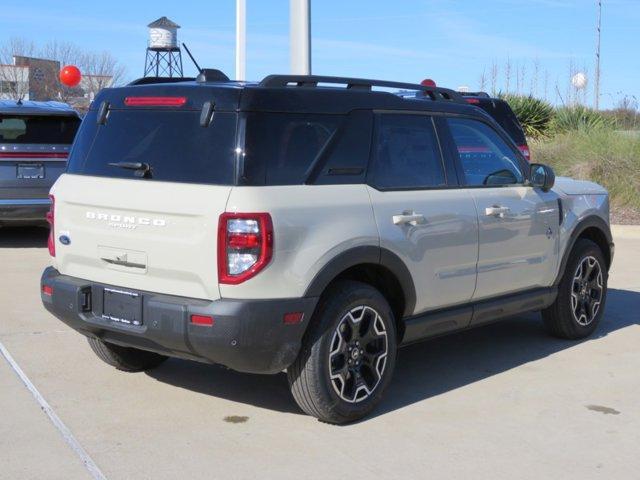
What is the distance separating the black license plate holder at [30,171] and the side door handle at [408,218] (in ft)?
22.5

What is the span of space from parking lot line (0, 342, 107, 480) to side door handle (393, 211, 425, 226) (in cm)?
212

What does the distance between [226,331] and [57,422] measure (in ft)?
4.05

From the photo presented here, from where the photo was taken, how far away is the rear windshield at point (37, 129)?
1092cm

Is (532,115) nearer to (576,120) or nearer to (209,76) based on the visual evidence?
(576,120)

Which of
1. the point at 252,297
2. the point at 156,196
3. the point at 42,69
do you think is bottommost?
the point at 252,297

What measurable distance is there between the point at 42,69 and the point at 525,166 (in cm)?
3773

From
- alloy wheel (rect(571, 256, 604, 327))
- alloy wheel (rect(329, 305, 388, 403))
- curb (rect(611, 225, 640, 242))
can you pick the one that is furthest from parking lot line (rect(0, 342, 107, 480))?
curb (rect(611, 225, 640, 242))

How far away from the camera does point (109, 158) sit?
17.6ft

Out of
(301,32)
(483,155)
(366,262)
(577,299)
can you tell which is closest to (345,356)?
(366,262)

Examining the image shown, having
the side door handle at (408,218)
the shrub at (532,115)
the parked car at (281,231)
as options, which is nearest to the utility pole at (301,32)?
the parked car at (281,231)

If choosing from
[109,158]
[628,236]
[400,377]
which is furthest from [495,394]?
[628,236]

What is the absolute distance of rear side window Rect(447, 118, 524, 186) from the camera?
6125 mm

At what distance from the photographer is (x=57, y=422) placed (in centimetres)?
513

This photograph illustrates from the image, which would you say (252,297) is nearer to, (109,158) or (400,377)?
(109,158)
